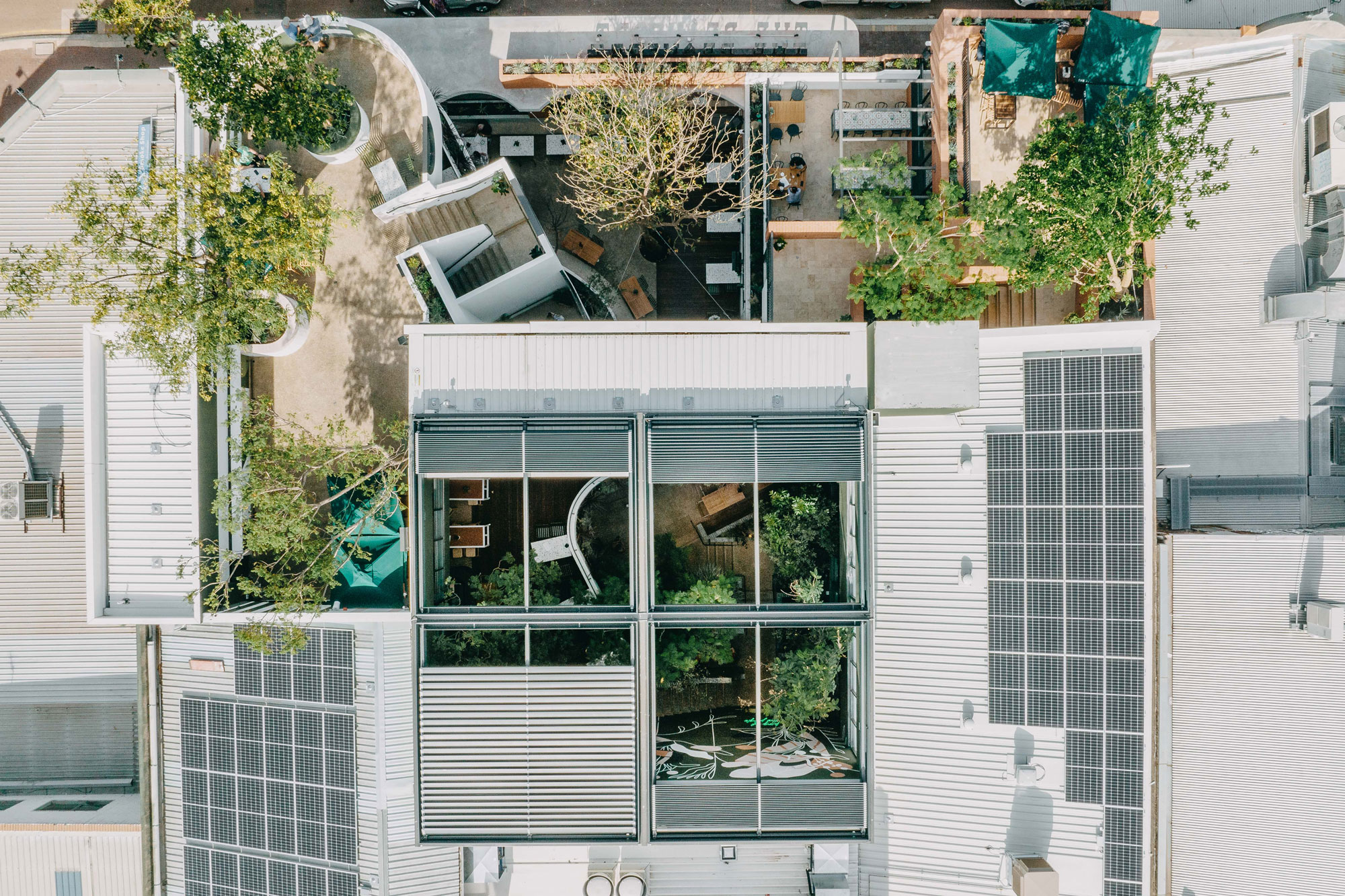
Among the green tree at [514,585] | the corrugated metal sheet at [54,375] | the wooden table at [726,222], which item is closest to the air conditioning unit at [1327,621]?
the wooden table at [726,222]

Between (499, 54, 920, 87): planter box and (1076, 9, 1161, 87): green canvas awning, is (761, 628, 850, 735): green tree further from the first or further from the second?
(1076, 9, 1161, 87): green canvas awning

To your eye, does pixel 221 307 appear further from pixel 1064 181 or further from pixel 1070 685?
pixel 1070 685

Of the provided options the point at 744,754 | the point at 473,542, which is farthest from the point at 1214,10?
the point at 473,542

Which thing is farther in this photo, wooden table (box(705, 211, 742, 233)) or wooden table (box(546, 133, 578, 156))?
wooden table (box(546, 133, 578, 156))

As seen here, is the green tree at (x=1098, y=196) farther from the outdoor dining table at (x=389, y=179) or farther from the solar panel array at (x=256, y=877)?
the solar panel array at (x=256, y=877)

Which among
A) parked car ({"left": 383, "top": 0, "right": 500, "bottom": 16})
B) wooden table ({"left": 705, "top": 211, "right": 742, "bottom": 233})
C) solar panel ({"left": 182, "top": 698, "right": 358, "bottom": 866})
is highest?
parked car ({"left": 383, "top": 0, "right": 500, "bottom": 16})

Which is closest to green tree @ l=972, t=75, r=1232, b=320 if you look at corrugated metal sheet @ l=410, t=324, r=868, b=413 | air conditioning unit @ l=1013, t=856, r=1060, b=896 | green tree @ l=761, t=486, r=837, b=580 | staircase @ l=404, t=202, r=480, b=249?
corrugated metal sheet @ l=410, t=324, r=868, b=413

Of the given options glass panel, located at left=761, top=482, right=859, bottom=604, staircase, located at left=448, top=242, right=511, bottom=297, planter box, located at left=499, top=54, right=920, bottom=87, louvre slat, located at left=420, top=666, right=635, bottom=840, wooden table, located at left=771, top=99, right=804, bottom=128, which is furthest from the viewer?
wooden table, located at left=771, top=99, right=804, bottom=128

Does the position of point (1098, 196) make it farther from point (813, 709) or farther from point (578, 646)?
point (578, 646)
